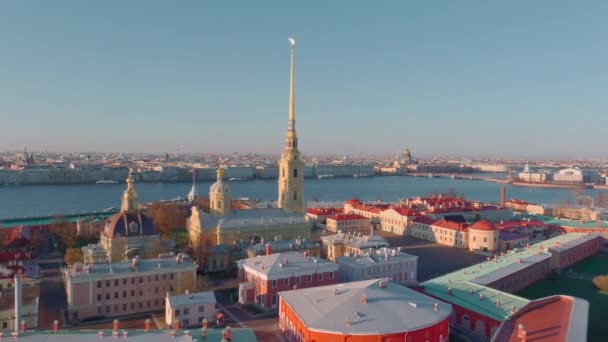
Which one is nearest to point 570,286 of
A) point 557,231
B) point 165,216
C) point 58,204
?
point 557,231

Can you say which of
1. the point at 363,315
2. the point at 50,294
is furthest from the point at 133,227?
the point at 363,315

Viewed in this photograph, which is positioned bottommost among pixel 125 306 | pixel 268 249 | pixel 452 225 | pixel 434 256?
pixel 434 256

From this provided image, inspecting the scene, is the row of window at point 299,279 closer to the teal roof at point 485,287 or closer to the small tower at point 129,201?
the teal roof at point 485,287

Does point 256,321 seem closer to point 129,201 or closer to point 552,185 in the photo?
point 129,201

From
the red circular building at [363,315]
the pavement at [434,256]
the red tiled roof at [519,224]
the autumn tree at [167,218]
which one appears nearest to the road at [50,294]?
the autumn tree at [167,218]

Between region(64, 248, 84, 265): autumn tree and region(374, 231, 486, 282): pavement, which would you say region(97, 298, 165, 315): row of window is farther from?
region(374, 231, 486, 282): pavement

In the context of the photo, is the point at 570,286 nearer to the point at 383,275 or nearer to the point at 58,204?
the point at 383,275

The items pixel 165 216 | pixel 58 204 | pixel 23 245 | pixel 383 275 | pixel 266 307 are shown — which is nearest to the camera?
pixel 266 307
